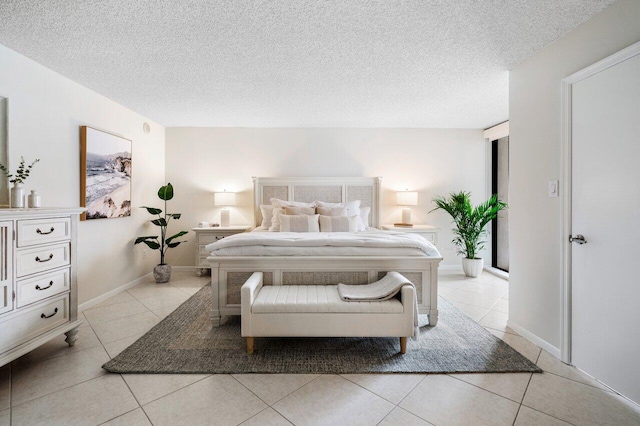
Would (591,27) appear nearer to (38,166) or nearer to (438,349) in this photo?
(438,349)

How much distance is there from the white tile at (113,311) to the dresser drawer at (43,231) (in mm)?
1133

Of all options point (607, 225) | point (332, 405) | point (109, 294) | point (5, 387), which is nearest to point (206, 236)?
point (109, 294)

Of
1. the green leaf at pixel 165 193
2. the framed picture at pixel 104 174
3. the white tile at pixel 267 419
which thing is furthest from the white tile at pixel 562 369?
the green leaf at pixel 165 193

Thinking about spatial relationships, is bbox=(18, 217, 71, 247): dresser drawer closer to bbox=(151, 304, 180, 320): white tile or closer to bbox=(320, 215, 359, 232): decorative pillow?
bbox=(151, 304, 180, 320): white tile

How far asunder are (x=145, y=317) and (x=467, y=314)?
3.38 m

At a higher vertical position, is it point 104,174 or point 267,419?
point 104,174

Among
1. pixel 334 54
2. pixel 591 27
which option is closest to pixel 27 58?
pixel 334 54

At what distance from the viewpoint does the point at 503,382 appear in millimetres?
1884

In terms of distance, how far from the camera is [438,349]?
228 cm

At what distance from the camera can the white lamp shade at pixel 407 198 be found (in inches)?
185

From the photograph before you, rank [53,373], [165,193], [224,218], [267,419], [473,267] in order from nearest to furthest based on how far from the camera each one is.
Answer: [267,419], [53,373], [165,193], [473,267], [224,218]

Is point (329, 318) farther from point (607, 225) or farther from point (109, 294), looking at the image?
point (109, 294)

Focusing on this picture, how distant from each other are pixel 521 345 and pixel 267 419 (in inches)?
83.8

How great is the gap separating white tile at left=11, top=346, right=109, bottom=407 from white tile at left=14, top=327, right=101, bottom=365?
70 mm
